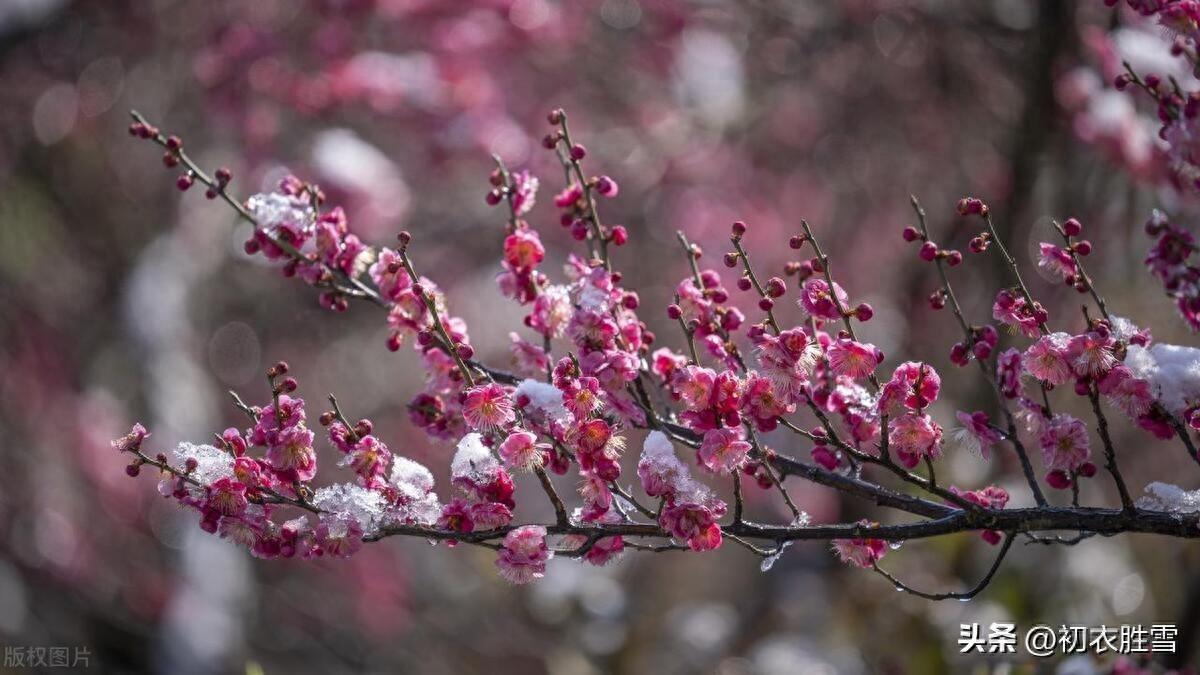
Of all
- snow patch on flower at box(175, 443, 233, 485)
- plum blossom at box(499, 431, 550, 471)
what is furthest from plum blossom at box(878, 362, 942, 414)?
snow patch on flower at box(175, 443, 233, 485)

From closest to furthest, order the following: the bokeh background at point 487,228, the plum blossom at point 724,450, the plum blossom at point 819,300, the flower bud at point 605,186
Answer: the plum blossom at point 724,450 < the plum blossom at point 819,300 < the flower bud at point 605,186 < the bokeh background at point 487,228

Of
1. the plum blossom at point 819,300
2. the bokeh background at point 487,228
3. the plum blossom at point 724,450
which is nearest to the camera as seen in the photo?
the plum blossom at point 724,450

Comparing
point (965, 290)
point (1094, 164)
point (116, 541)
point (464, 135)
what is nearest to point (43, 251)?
point (116, 541)

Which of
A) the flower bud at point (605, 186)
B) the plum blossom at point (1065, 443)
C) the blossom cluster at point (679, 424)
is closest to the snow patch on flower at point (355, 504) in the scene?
the blossom cluster at point (679, 424)

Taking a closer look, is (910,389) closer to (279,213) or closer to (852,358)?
(852,358)

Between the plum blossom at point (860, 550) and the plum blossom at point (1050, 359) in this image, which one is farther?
the plum blossom at point (860, 550)

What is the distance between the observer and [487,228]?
19.7 feet

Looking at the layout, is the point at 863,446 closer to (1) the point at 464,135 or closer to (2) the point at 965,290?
(2) the point at 965,290

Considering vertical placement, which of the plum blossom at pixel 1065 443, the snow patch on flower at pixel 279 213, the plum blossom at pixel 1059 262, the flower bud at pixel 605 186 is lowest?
the plum blossom at pixel 1065 443

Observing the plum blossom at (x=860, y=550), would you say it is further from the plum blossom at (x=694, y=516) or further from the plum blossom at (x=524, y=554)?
the plum blossom at (x=524, y=554)

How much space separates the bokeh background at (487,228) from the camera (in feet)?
14.2

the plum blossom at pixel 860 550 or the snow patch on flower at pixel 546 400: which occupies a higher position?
the snow patch on flower at pixel 546 400

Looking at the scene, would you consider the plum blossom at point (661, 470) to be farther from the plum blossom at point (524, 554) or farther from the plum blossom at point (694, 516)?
the plum blossom at point (524, 554)

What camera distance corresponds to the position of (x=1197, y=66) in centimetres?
186
